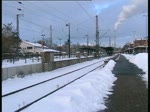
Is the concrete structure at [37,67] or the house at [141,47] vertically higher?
the house at [141,47]

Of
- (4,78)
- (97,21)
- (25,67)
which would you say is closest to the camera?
(4,78)

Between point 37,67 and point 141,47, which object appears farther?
point 141,47

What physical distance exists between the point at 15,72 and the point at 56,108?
17.0 metres

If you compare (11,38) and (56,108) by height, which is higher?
(11,38)

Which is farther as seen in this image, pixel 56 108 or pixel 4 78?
pixel 4 78

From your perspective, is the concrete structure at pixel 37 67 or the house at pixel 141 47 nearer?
the concrete structure at pixel 37 67

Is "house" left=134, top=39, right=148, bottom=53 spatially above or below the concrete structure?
above

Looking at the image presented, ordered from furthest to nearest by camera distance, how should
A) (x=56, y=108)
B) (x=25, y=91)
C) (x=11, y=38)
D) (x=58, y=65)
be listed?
1. (x=11, y=38)
2. (x=58, y=65)
3. (x=25, y=91)
4. (x=56, y=108)

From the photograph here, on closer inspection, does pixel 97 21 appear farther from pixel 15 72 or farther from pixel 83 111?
pixel 83 111

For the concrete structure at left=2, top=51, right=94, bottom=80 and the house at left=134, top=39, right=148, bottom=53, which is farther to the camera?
the house at left=134, top=39, right=148, bottom=53

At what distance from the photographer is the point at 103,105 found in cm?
1249

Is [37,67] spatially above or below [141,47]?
below

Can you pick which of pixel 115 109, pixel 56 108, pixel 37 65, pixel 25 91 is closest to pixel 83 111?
pixel 56 108

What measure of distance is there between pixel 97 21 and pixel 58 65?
54628 millimetres
